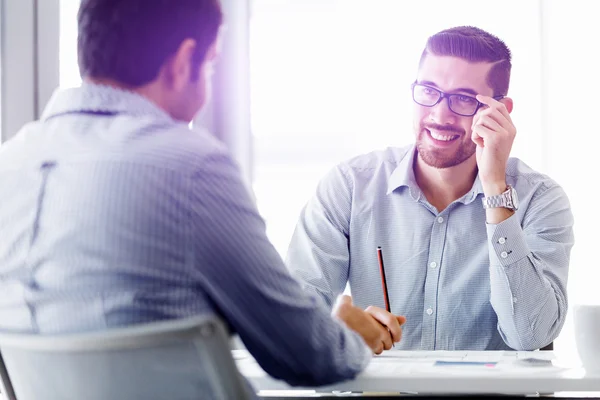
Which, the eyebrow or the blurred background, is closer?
the eyebrow

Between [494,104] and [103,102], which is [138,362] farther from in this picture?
[494,104]

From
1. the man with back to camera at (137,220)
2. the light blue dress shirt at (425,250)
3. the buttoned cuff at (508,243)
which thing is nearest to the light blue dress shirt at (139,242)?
the man with back to camera at (137,220)

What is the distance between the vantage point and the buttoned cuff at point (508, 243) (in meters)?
1.89

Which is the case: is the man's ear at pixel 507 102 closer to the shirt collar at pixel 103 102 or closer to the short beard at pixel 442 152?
the short beard at pixel 442 152

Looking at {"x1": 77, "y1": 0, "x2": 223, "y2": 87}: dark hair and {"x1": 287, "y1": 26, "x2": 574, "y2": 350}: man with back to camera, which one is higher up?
{"x1": 77, "y1": 0, "x2": 223, "y2": 87}: dark hair

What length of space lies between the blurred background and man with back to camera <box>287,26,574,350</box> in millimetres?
1162

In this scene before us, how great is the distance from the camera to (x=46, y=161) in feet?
3.33

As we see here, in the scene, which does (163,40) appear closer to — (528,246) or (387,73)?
(528,246)

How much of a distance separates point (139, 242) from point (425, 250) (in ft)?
4.41

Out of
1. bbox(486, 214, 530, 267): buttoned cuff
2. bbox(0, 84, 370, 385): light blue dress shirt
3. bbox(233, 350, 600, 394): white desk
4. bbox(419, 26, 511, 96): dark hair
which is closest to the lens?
bbox(0, 84, 370, 385): light blue dress shirt

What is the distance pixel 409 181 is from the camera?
227cm

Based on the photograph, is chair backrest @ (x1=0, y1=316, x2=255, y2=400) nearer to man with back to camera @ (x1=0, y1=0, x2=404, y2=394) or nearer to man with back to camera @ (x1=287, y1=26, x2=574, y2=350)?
man with back to camera @ (x1=0, y1=0, x2=404, y2=394)

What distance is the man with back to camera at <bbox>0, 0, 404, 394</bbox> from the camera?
95 cm

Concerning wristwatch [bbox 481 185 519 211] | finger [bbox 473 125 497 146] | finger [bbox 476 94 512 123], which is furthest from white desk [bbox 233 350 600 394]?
finger [bbox 476 94 512 123]
